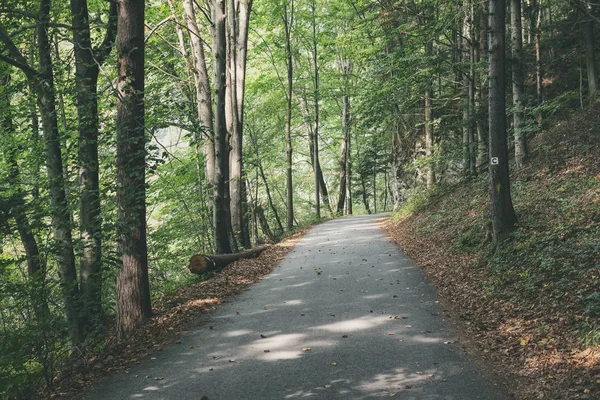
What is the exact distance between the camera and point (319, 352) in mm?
6016

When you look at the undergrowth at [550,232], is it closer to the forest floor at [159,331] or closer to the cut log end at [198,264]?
the forest floor at [159,331]

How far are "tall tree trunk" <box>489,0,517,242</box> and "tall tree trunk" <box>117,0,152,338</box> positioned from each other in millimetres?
7227

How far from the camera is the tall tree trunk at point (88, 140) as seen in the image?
7.20 metres

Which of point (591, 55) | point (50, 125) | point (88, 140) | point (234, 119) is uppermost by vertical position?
point (591, 55)

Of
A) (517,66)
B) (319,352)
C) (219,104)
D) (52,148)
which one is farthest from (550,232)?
(52,148)

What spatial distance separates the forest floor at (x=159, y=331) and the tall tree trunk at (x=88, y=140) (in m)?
0.86

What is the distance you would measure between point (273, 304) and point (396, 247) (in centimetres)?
710

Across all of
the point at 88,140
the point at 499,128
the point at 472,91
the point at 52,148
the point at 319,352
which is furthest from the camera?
the point at 472,91

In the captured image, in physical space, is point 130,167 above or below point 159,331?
above

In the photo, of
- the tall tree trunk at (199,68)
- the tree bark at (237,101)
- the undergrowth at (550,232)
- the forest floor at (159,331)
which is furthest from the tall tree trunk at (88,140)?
the undergrowth at (550,232)

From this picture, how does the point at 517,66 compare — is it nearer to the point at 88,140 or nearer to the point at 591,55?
the point at 591,55

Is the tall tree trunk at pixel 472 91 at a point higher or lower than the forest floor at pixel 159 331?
higher

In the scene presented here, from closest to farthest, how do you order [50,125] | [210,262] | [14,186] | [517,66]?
[50,125] < [14,186] < [210,262] < [517,66]

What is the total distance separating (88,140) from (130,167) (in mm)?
774
